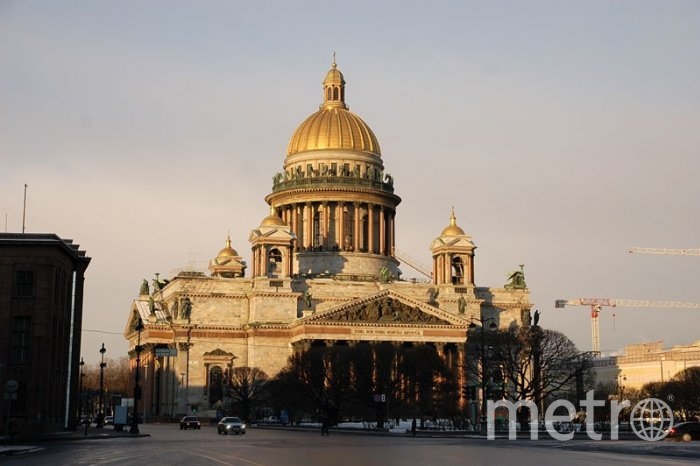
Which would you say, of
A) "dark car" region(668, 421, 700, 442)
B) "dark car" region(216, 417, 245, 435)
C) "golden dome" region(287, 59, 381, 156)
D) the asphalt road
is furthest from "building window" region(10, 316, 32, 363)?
"golden dome" region(287, 59, 381, 156)

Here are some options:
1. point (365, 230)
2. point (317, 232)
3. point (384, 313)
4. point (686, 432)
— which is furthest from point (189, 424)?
point (365, 230)

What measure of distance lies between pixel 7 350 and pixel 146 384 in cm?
7094

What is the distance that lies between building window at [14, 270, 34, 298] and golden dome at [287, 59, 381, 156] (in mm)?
79771

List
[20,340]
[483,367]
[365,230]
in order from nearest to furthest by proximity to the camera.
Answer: [20,340], [483,367], [365,230]

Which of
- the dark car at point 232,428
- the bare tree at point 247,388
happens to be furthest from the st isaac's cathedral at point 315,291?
the dark car at point 232,428

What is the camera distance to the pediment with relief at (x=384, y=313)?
127875 millimetres

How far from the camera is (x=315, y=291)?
136 metres

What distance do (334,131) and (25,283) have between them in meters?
81.6

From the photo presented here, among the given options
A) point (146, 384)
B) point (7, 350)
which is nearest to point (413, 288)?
point (146, 384)

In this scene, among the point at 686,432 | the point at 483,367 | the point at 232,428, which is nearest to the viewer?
the point at 686,432

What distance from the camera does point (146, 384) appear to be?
143125 millimetres

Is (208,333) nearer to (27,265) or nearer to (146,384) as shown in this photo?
(146,384)

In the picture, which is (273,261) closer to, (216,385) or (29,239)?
(216,385)

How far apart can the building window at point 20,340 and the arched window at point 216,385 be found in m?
58.5
